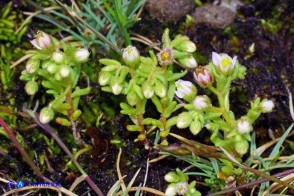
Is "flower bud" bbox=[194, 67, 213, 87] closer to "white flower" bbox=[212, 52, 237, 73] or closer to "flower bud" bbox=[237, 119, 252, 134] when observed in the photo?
"white flower" bbox=[212, 52, 237, 73]

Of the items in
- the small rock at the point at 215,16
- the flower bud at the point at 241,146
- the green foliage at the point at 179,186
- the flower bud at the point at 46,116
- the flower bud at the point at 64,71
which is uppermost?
the flower bud at the point at 64,71

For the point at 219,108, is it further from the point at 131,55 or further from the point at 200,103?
the point at 131,55

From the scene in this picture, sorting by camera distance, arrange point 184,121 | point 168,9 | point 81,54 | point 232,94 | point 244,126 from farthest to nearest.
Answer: point 168,9 → point 232,94 → point 81,54 → point 184,121 → point 244,126

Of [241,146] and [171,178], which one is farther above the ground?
[241,146]

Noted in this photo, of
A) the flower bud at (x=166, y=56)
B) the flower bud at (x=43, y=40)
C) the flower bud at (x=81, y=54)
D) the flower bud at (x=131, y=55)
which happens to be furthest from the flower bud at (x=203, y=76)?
the flower bud at (x=43, y=40)

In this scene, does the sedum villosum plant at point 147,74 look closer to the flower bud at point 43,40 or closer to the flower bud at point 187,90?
the flower bud at point 187,90

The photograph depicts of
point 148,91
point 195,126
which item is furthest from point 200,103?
point 148,91

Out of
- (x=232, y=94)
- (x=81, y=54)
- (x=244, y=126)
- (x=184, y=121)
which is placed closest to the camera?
(x=244, y=126)
